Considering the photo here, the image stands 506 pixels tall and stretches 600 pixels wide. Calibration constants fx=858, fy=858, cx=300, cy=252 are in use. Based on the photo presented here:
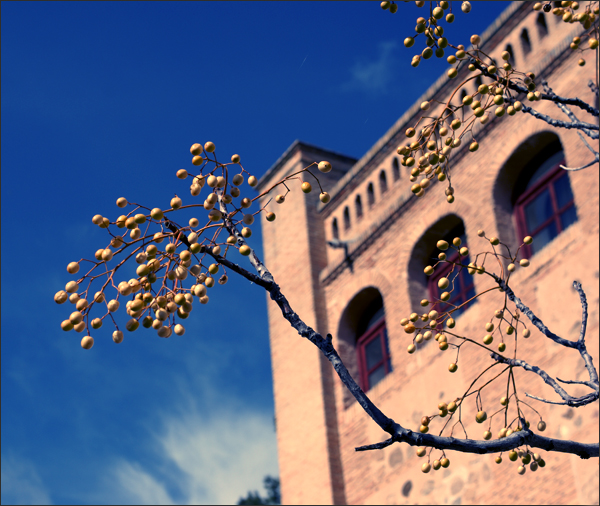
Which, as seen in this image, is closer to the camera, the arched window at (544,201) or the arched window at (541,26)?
the arched window at (544,201)

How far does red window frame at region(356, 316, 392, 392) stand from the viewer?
13.1 meters

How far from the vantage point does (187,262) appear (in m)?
2.93

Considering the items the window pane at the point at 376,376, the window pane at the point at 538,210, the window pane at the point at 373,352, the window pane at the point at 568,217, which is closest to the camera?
the window pane at the point at 568,217

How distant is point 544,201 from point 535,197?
184mm

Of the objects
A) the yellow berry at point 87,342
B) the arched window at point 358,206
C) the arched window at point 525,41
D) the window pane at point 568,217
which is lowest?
the yellow berry at point 87,342

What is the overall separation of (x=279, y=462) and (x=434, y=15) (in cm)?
1096

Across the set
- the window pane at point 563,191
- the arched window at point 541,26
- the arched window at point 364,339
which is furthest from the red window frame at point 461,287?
the arched window at point 541,26

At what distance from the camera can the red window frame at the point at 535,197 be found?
10.7 meters

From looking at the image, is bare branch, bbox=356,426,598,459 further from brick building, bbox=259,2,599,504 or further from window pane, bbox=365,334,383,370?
window pane, bbox=365,334,383,370

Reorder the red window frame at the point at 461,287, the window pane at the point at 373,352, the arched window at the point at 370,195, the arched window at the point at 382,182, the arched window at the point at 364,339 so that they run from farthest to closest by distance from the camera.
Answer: the arched window at the point at 370,195 < the arched window at the point at 382,182 < the window pane at the point at 373,352 < the arched window at the point at 364,339 < the red window frame at the point at 461,287

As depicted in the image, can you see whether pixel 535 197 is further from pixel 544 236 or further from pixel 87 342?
pixel 87 342

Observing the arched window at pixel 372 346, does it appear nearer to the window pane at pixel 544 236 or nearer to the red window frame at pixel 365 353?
the red window frame at pixel 365 353

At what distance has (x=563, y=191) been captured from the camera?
10.9 m

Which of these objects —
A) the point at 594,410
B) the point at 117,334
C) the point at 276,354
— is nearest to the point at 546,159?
the point at 594,410
